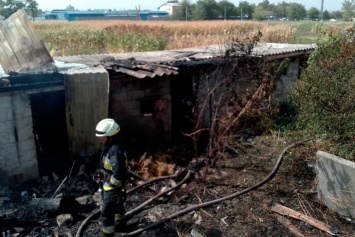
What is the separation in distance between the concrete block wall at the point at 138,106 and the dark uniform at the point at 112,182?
3.86m

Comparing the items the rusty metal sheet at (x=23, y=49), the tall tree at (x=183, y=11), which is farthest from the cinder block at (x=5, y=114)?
the tall tree at (x=183, y=11)

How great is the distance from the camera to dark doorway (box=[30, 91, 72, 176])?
8.73m

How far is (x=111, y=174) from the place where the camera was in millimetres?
5766

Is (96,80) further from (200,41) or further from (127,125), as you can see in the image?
(200,41)

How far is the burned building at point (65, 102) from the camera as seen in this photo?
25.6 feet

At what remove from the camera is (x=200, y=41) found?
21.7 meters

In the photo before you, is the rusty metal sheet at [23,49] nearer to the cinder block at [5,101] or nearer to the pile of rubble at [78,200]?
the cinder block at [5,101]

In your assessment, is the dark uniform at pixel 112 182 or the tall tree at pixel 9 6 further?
the tall tree at pixel 9 6

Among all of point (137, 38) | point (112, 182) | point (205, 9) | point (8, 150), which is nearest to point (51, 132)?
point (8, 150)

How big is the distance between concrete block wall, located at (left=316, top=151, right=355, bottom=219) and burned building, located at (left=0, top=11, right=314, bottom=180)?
4372 mm

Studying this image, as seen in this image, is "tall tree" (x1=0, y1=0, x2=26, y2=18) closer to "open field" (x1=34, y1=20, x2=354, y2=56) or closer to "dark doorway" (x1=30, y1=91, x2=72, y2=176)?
"open field" (x1=34, y1=20, x2=354, y2=56)

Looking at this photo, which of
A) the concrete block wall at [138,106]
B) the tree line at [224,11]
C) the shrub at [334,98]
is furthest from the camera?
the tree line at [224,11]

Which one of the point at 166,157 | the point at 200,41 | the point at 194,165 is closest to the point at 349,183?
the point at 194,165

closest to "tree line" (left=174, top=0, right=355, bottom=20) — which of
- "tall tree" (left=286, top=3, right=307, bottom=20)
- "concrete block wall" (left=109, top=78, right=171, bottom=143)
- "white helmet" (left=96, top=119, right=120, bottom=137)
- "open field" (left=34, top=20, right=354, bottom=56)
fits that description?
"tall tree" (left=286, top=3, right=307, bottom=20)
